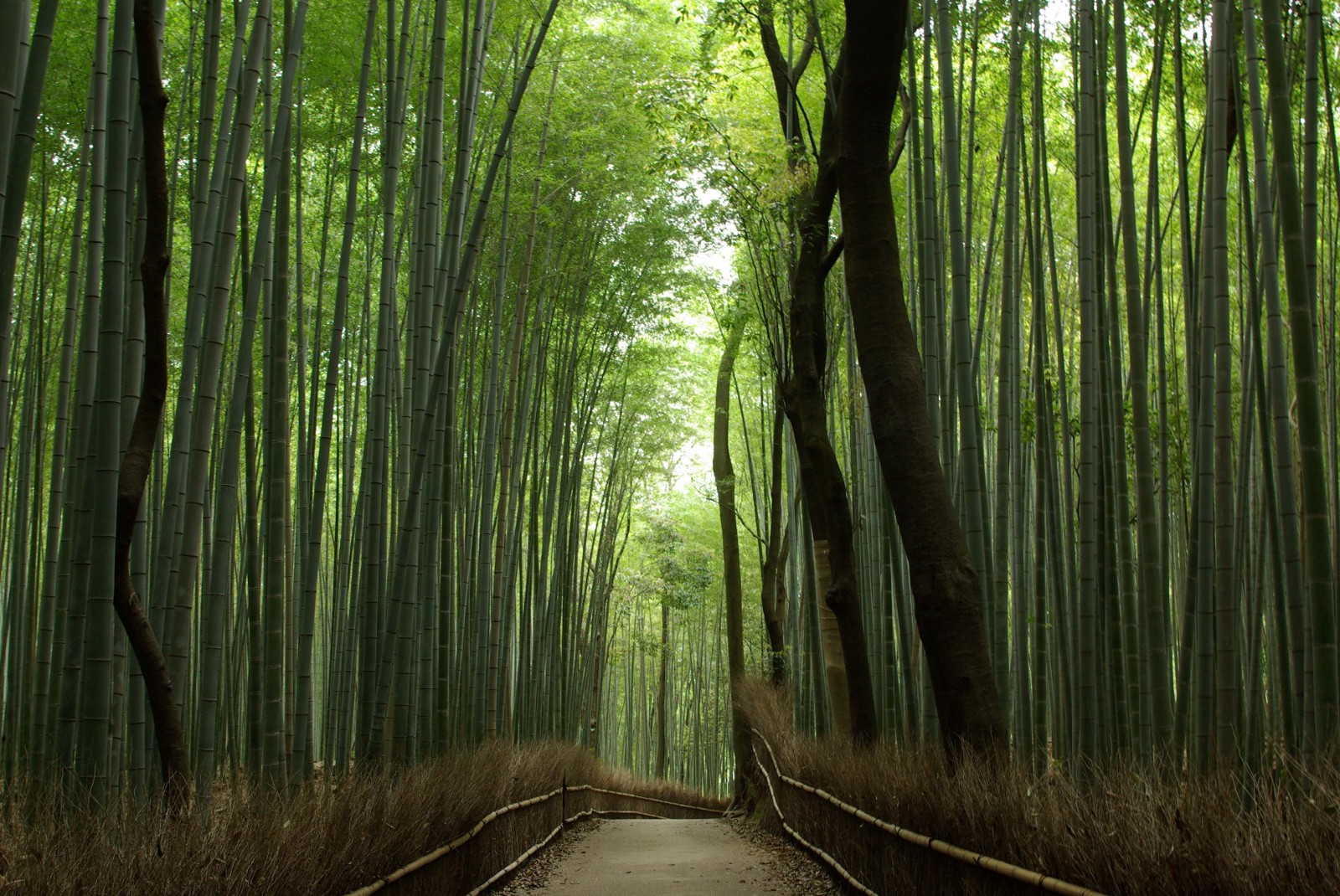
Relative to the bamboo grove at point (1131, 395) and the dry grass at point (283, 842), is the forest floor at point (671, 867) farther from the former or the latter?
the bamboo grove at point (1131, 395)

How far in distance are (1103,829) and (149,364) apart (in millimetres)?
2022

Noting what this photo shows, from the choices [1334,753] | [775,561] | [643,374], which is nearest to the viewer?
[1334,753]

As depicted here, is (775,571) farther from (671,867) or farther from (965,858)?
(965,858)

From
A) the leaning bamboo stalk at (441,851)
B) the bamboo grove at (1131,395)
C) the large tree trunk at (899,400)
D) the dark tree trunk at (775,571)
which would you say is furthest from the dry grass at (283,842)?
the dark tree trunk at (775,571)

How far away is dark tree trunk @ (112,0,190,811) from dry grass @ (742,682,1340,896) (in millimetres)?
1678

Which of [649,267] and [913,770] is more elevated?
[649,267]

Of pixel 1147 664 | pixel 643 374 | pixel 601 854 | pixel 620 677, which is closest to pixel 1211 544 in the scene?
pixel 1147 664

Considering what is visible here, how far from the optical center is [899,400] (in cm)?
305

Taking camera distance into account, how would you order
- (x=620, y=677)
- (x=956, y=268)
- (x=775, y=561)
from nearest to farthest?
1. (x=956, y=268)
2. (x=775, y=561)
3. (x=620, y=677)

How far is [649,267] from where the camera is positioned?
823 cm

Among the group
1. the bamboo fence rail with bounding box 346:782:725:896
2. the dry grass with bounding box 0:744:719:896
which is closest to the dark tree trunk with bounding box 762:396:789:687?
the bamboo fence rail with bounding box 346:782:725:896

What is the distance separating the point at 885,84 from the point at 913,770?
2100 mm

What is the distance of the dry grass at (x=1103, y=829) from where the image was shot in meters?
1.41

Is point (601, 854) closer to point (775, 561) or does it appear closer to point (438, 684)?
point (438, 684)
